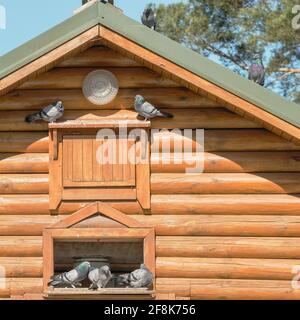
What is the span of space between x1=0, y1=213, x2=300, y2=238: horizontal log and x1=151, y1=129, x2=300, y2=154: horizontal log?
2.61 feet

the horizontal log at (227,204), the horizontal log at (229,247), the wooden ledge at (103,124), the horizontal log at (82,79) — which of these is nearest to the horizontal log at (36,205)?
the horizontal log at (227,204)

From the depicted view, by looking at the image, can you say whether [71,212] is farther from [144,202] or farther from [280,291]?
[280,291]

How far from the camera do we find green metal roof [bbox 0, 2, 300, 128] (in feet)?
38.8

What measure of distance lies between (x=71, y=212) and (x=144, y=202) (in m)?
0.86

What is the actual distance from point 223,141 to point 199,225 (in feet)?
3.36

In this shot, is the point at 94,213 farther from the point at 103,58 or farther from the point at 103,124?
the point at 103,58

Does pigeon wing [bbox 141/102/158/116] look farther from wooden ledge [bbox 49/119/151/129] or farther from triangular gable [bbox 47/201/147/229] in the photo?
triangular gable [bbox 47/201/147/229]

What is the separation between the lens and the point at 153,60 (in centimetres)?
1202

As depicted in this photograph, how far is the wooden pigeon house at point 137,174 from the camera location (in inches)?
477

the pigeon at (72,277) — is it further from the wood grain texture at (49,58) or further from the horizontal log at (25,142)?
the wood grain texture at (49,58)

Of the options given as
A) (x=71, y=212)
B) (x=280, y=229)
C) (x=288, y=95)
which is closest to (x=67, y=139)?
(x=71, y=212)

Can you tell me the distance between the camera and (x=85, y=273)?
12.3 meters

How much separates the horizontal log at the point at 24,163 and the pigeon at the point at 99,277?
1.33 metres

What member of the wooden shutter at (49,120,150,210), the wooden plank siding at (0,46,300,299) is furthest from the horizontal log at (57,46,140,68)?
the wooden shutter at (49,120,150,210)
